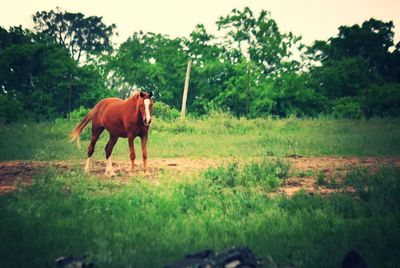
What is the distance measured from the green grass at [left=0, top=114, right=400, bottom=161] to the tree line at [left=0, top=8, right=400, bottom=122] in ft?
47.2

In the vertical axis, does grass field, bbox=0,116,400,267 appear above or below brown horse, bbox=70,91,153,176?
below

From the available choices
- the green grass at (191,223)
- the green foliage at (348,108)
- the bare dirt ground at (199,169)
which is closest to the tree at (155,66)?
the green foliage at (348,108)

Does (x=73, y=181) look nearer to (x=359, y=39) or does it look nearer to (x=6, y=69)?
(x=6, y=69)

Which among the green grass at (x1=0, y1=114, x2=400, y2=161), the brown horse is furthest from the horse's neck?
the green grass at (x1=0, y1=114, x2=400, y2=161)

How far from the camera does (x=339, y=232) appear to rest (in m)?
4.65

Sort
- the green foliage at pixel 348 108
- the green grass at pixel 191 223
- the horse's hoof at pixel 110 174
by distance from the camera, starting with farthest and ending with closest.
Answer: the green foliage at pixel 348 108, the horse's hoof at pixel 110 174, the green grass at pixel 191 223

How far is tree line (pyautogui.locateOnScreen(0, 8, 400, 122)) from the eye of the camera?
41.0 meters

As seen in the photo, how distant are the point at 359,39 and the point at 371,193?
4300 centimetres

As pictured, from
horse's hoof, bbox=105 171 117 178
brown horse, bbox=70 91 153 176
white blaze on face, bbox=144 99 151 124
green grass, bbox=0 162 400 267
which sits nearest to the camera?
green grass, bbox=0 162 400 267

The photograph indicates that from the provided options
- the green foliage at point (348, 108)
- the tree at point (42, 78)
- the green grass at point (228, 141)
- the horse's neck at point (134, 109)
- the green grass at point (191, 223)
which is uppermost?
the tree at point (42, 78)

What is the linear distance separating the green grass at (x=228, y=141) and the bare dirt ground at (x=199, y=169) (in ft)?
3.15

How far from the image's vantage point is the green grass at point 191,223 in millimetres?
4027

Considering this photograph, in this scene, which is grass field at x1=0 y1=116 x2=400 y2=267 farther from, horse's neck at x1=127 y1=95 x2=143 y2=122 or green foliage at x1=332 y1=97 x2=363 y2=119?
green foliage at x1=332 y1=97 x2=363 y2=119

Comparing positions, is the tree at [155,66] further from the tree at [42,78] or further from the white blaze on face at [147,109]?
the white blaze on face at [147,109]
